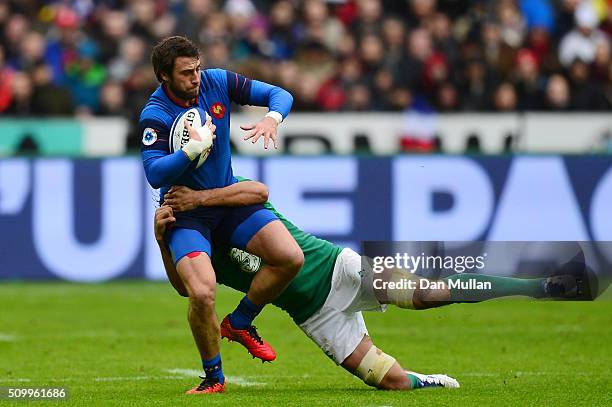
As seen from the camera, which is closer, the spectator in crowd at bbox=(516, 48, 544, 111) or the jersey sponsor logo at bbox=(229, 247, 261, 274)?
the jersey sponsor logo at bbox=(229, 247, 261, 274)

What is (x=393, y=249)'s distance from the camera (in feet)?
29.0

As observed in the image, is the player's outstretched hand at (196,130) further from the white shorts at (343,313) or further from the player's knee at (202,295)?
the white shorts at (343,313)

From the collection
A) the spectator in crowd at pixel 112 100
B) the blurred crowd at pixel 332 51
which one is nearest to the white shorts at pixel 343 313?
the blurred crowd at pixel 332 51

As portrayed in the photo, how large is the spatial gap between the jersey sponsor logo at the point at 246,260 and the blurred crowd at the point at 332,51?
33.1 ft

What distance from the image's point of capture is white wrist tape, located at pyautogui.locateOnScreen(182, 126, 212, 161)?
8859 millimetres

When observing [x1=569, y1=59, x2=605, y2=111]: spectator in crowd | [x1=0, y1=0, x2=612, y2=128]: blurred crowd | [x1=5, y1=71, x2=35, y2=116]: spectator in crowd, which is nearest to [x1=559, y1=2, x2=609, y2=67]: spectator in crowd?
[x1=0, y1=0, x2=612, y2=128]: blurred crowd

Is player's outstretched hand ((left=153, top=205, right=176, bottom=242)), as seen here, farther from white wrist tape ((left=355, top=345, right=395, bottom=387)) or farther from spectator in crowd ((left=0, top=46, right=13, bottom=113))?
spectator in crowd ((left=0, top=46, right=13, bottom=113))

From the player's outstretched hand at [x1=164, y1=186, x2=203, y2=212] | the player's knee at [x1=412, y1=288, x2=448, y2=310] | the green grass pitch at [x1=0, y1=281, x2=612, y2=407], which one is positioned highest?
the player's outstretched hand at [x1=164, y1=186, x2=203, y2=212]

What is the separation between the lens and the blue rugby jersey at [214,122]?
8.96 m

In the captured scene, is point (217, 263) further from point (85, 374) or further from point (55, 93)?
point (55, 93)

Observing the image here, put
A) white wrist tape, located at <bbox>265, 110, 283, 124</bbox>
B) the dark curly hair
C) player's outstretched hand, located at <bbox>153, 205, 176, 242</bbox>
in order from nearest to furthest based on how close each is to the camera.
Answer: the dark curly hair
player's outstretched hand, located at <bbox>153, 205, 176, 242</bbox>
white wrist tape, located at <bbox>265, 110, 283, 124</bbox>

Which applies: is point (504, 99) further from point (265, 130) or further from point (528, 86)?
point (265, 130)

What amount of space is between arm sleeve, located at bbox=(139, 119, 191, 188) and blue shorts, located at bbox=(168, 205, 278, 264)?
0.33 metres

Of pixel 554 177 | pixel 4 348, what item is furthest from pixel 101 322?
pixel 554 177
